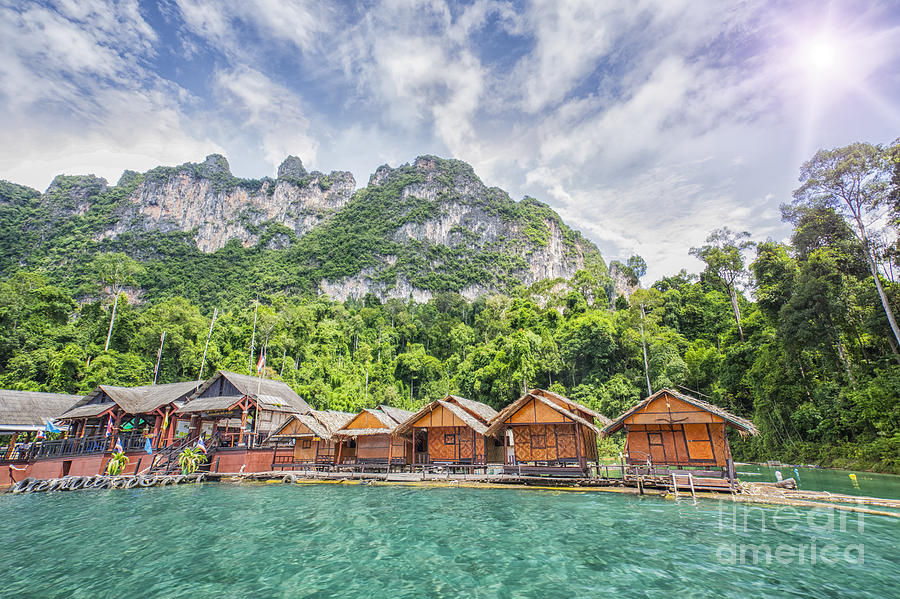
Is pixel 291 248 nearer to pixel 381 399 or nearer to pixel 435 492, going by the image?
pixel 381 399

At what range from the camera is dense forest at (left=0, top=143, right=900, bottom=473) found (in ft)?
75.7

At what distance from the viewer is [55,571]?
9.02 m

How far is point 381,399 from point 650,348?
34463 mm

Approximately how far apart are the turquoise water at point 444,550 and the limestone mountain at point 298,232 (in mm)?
82196

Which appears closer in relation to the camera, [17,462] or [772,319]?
[17,462]

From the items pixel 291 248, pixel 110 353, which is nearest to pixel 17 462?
pixel 110 353

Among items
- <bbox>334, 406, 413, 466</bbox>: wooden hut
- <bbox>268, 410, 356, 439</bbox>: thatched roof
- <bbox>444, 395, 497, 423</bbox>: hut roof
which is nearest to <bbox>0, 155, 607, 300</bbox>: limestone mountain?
<bbox>268, 410, 356, 439</bbox>: thatched roof

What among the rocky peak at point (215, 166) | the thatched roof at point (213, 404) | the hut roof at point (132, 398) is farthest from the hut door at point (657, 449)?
the rocky peak at point (215, 166)

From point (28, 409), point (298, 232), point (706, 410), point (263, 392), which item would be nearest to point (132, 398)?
point (28, 409)

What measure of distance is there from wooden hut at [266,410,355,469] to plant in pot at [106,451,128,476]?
8.49m

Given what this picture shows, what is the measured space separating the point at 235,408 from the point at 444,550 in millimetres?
23631

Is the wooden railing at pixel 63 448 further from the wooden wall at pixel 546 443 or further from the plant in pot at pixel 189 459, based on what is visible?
the wooden wall at pixel 546 443

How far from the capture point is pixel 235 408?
27797 millimetres

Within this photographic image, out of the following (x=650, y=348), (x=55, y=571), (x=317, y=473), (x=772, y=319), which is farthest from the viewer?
(x=650, y=348)
